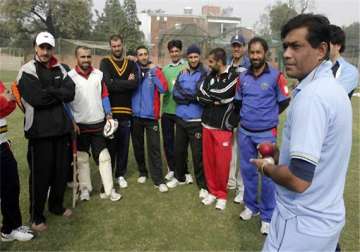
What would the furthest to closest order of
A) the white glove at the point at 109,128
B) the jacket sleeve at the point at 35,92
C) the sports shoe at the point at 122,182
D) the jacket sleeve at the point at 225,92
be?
the sports shoe at the point at 122,182, the white glove at the point at 109,128, the jacket sleeve at the point at 225,92, the jacket sleeve at the point at 35,92

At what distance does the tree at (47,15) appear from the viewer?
1828 inches

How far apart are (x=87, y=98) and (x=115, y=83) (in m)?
0.62

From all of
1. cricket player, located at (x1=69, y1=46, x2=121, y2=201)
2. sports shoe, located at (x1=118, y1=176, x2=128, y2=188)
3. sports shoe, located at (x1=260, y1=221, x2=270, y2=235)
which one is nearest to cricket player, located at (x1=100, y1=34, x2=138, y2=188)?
sports shoe, located at (x1=118, y1=176, x2=128, y2=188)

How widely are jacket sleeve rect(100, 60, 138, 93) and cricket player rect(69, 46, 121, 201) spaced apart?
0.53 ft

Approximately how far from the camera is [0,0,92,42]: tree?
46.4 m

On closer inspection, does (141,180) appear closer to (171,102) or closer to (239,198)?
(171,102)

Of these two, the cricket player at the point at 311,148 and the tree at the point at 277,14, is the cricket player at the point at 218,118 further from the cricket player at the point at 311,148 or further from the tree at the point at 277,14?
the tree at the point at 277,14

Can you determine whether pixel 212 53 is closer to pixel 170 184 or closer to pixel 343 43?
pixel 343 43

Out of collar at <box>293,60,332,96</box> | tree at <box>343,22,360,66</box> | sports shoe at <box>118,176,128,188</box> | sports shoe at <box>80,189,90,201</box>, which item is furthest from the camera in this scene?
tree at <box>343,22,360,66</box>

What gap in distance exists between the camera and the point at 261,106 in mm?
4238

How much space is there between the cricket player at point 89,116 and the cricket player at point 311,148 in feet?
10.7

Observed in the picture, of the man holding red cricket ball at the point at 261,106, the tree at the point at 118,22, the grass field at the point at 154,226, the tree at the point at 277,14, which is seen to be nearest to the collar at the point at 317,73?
the man holding red cricket ball at the point at 261,106

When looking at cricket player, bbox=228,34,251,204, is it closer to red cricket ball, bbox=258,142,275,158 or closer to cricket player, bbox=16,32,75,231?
cricket player, bbox=16,32,75,231

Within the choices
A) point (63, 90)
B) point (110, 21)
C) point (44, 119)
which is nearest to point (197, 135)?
point (63, 90)
